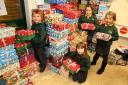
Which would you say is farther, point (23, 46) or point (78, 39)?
point (78, 39)

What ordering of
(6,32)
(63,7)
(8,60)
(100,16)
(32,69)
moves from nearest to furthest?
1. (6,32)
2. (8,60)
3. (32,69)
4. (63,7)
5. (100,16)

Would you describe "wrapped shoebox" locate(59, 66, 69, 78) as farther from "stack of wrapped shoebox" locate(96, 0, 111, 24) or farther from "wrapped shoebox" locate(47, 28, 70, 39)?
"stack of wrapped shoebox" locate(96, 0, 111, 24)

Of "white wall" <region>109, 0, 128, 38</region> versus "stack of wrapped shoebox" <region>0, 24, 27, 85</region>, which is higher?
"white wall" <region>109, 0, 128, 38</region>

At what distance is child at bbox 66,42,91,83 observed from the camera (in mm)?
2537

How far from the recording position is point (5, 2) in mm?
2672

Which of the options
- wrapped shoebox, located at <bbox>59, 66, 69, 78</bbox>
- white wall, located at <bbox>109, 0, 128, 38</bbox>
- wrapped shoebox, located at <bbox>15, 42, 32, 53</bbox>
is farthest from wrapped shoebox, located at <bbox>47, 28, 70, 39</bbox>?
white wall, located at <bbox>109, 0, 128, 38</bbox>

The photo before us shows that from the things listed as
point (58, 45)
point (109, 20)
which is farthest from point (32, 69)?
point (109, 20)

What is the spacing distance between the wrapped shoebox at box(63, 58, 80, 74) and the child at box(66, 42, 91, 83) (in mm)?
51

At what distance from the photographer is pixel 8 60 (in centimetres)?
229

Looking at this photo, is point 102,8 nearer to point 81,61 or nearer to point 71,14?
point 71,14

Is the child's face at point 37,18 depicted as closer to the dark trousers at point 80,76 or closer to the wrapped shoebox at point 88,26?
the wrapped shoebox at point 88,26

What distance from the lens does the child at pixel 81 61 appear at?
8.32 feet

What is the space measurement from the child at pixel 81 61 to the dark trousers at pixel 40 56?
1.50 feet

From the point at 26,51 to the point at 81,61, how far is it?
81cm
